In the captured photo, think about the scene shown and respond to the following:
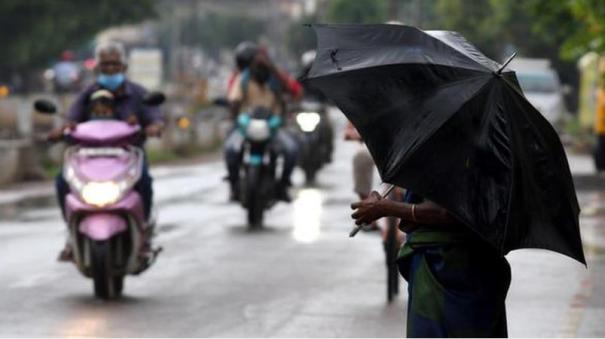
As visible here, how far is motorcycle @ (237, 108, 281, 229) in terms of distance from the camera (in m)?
16.3

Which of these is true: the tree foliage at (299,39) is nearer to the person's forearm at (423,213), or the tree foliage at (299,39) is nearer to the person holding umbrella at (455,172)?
the person holding umbrella at (455,172)

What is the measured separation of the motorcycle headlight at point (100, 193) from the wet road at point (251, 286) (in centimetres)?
66

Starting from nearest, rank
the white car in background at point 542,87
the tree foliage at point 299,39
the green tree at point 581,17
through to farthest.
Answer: the green tree at point 581,17 < the white car in background at point 542,87 < the tree foliage at point 299,39

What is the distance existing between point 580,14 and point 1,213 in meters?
8.81

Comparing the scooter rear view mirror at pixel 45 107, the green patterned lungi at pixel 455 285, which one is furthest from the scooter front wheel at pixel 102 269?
the green patterned lungi at pixel 455 285

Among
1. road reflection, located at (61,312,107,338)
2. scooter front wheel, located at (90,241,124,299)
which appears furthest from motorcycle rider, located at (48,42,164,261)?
road reflection, located at (61,312,107,338)

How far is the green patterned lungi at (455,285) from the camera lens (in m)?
6.04

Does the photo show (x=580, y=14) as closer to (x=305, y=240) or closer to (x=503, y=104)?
(x=305, y=240)

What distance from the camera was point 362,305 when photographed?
1086 cm

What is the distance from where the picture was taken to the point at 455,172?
6.02 metres

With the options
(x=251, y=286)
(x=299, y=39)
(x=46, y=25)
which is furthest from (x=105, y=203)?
(x=299, y=39)

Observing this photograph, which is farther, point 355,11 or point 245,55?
point 355,11

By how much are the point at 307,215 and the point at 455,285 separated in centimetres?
1204

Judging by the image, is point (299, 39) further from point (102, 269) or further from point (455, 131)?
point (455, 131)
